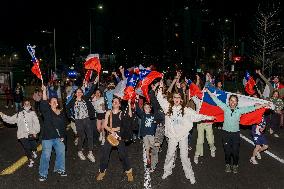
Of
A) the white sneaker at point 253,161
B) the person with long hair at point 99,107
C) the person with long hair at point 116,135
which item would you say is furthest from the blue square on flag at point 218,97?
the person with long hair at point 99,107

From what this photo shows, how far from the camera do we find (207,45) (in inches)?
3433

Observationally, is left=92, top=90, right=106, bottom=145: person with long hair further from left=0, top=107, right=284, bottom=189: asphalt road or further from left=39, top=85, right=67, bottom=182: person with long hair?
left=39, top=85, right=67, bottom=182: person with long hair

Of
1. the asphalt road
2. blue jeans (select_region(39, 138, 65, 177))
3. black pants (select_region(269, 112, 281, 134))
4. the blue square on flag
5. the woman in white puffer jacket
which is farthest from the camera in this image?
black pants (select_region(269, 112, 281, 134))

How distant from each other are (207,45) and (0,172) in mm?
80235

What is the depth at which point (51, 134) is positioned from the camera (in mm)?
8859

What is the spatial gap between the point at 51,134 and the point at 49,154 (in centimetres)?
41

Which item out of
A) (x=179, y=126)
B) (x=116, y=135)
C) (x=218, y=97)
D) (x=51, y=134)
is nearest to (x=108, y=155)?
(x=116, y=135)

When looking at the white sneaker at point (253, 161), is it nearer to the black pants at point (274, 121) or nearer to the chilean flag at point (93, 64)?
the chilean flag at point (93, 64)

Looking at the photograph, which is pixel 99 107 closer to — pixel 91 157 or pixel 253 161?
pixel 91 157

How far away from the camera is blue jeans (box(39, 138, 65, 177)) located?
8773 millimetres

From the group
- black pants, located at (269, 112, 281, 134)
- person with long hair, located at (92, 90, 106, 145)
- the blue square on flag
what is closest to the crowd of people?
the blue square on flag

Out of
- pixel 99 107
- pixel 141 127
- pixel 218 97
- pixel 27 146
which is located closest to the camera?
pixel 141 127

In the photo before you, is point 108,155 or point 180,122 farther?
point 108,155

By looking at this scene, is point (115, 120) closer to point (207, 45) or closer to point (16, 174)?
point (16, 174)
